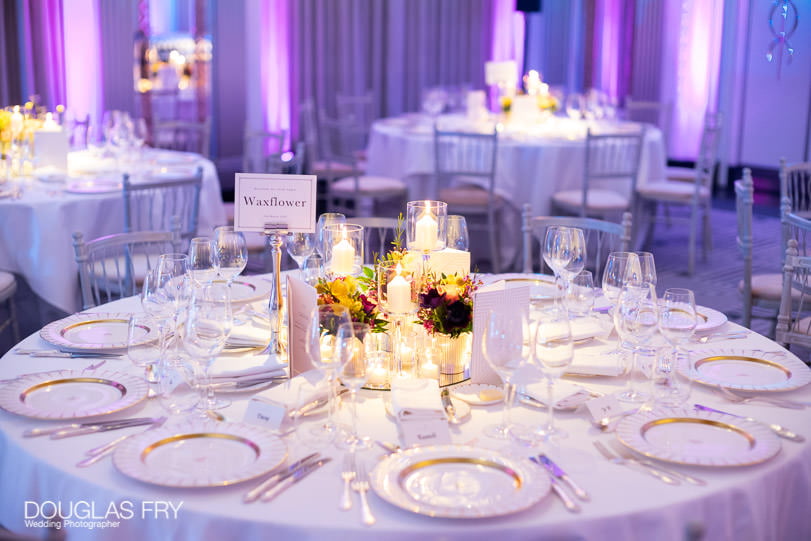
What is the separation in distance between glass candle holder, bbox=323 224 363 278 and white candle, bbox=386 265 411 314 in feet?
0.75

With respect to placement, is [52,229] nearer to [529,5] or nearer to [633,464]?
[633,464]

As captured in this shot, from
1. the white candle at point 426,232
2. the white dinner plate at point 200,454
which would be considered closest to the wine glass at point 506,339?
the white dinner plate at point 200,454

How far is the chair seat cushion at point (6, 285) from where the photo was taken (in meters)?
3.66

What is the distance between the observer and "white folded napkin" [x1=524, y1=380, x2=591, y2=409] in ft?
5.88

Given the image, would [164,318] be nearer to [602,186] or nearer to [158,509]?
[158,509]

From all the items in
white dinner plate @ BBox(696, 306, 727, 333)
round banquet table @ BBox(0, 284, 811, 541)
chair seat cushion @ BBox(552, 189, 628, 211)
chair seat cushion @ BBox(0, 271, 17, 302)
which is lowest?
chair seat cushion @ BBox(0, 271, 17, 302)

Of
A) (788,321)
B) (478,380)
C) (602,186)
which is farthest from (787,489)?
(602,186)

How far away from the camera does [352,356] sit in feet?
5.18

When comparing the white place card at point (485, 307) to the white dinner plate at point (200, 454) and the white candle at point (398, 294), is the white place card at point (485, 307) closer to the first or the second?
the white candle at point (398, 294)

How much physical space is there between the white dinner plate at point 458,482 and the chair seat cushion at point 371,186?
4726 millimetres

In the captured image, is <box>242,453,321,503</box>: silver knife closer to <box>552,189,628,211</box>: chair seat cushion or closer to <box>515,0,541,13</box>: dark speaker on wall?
<box>552,189,628,211</box>: chair seat cushion

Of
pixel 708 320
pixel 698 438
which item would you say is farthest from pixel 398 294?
pixel 708 320

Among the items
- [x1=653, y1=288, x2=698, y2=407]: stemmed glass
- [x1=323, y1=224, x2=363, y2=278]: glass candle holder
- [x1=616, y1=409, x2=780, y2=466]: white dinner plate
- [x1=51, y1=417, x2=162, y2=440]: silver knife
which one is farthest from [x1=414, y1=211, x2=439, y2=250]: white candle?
[x1=51, y1=417, x2=162, y2=440]: silver knife

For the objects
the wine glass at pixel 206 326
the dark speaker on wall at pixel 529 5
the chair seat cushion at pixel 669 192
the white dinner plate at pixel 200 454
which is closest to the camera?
the white dinner plate at pixel 200 454
